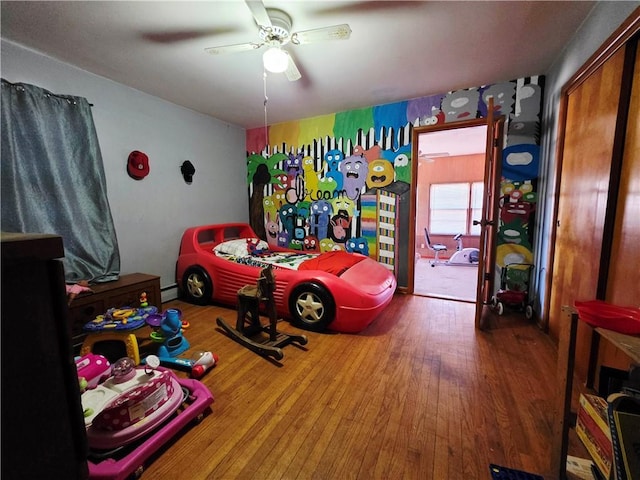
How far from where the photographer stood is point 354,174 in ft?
11.6

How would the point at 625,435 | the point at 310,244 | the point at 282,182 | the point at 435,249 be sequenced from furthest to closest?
the point at 435,249
the point at 282,182
the point at 310,244
the point at 625,435

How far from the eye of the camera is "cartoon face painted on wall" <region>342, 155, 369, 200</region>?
11.4 feet

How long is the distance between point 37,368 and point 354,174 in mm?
3366

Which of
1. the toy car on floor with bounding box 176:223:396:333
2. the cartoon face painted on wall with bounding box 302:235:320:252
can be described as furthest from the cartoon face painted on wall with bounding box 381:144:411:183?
the cartoon face painted on wall with bounding box 302:235:320:252

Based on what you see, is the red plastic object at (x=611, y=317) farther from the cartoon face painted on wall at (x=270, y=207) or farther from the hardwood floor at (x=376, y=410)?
the cartoon face painted on wall at (x=270, y=207)

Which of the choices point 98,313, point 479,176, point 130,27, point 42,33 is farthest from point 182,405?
point 479,176

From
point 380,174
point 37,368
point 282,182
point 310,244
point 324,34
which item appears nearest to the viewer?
point 37,368

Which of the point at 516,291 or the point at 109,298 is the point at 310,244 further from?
the point at 516,291

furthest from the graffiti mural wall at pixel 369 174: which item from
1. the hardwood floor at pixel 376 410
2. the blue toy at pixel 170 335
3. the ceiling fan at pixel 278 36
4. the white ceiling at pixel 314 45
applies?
the blue toy at pixel 170 335

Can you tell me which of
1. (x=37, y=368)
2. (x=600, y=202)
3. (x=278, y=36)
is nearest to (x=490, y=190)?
(x=600, y=202)

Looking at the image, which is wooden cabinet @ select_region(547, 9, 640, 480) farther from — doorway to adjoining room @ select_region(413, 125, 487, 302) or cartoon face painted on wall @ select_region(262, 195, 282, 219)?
cartoon face painted on wall @ select_region(262, 195, 282, 219)

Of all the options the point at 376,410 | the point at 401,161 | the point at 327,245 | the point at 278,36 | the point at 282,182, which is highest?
the point at 278,36

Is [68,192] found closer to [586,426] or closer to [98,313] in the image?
[98,313]

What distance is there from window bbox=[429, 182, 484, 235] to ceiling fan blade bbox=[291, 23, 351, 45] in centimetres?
598
